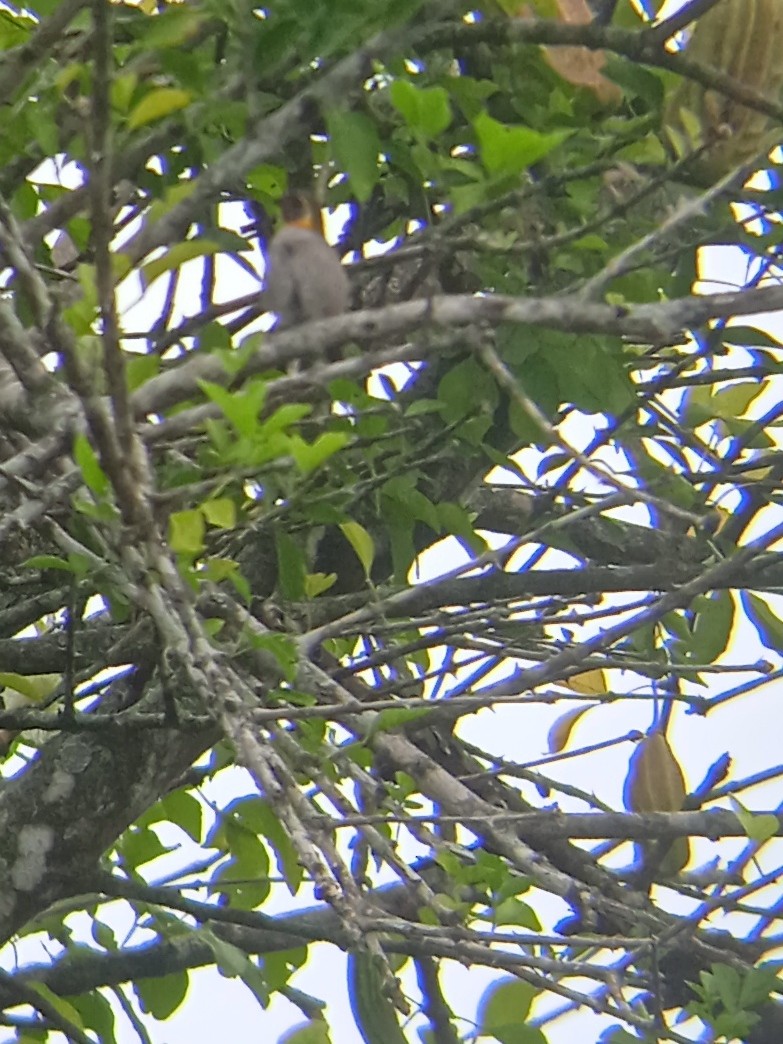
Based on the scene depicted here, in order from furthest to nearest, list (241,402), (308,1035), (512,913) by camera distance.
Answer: (308,1035) < (512,913) < (241,402)

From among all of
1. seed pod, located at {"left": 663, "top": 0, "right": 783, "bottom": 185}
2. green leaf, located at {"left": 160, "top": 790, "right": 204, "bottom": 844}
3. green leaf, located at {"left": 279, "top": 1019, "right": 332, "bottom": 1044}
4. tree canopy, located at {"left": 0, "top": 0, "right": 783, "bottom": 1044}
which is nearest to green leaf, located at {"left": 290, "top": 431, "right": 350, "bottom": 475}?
tree canopy, located at {"left": 0, "top": 0, "right": 783, "bottom": 1044}

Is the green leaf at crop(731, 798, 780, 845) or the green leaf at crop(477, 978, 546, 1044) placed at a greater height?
the green leaf at crop(731, 798, 780, 845)

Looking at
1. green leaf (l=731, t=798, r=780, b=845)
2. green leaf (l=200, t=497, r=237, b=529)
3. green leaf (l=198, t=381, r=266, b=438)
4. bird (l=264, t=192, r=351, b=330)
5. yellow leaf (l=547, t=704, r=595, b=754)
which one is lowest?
green leaf (l=731, t=798, r=780, b=845)

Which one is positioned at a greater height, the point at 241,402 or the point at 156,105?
the point at 156,105

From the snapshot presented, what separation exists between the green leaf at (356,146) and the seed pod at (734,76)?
0.84ft

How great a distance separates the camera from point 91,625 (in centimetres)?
156

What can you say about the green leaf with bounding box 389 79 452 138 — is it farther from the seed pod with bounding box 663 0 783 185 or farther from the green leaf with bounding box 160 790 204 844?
the green leaf with bounding box 160 790 204 844

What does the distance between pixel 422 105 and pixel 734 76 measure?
0.43 m

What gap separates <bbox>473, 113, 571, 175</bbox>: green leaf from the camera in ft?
2.40

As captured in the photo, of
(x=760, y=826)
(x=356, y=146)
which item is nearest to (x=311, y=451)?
(x=356, y=146)

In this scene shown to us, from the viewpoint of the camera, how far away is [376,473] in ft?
4.15

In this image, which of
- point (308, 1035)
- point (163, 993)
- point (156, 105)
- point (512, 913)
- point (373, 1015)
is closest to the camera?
point (156, 105)

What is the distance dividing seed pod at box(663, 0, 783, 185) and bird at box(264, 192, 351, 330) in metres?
0.30

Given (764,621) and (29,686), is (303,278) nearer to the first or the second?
(29,686)
